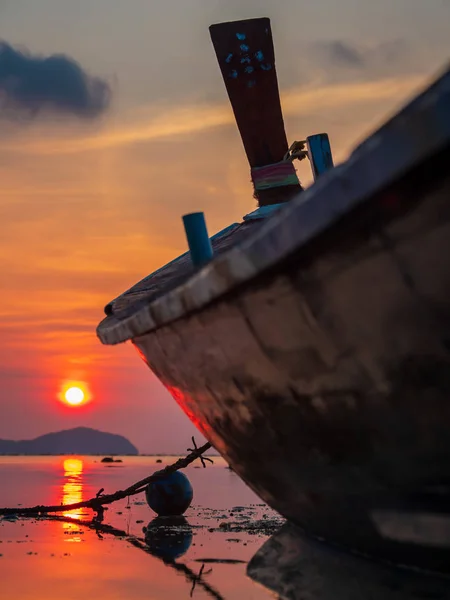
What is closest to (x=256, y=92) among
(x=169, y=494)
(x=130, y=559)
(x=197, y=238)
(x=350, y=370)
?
(x=197, y=238)

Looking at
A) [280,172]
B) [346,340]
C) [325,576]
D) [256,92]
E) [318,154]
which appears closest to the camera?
[346,340]

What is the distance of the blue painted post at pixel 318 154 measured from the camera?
15.9 feet

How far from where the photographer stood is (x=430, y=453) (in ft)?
7.59

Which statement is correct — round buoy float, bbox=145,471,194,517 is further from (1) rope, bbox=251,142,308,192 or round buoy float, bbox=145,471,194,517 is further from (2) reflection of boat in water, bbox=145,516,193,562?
(1) rope, bbox=251,142,308,192

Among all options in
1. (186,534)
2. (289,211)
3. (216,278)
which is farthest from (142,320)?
(186,534)

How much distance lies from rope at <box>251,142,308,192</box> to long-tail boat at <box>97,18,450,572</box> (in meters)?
2.04

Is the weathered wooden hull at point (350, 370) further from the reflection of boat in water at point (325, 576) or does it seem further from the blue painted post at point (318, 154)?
the blue painted post at point (318, 154)

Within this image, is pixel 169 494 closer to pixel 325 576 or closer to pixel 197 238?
pixel 325 576

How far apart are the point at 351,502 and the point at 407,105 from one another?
167 cm

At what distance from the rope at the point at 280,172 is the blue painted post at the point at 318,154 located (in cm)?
39

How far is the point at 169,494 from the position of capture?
1109cm

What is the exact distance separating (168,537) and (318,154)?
5.66m

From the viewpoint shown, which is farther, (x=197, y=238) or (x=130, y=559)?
(x=130, y=559)

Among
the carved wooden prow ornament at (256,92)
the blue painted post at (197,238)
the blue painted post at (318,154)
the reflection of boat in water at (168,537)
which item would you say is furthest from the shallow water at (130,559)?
the carved wooden prow ornament at (256,92)
